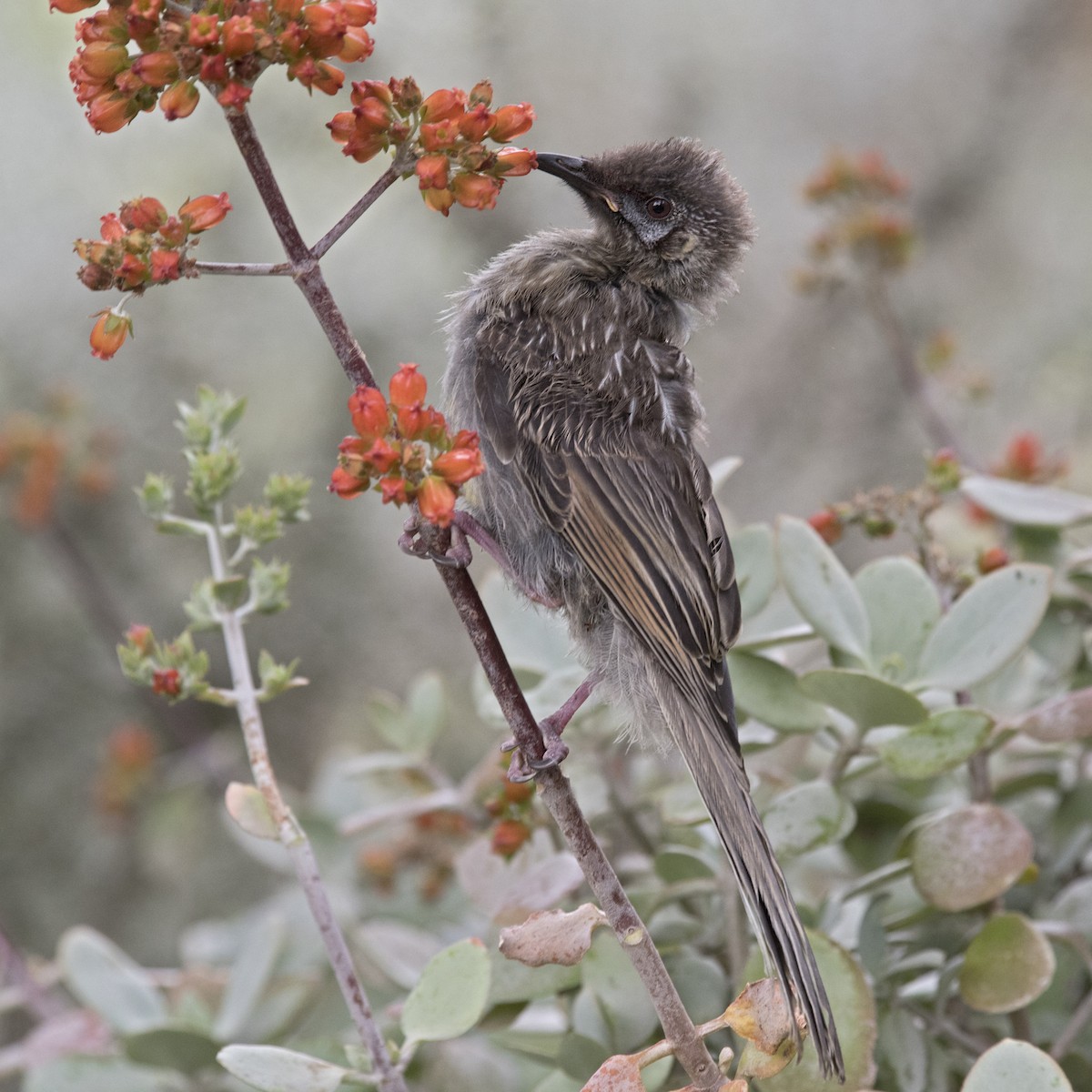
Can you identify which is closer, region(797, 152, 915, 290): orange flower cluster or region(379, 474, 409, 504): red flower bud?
region(379, 474, 409, 504): red flower bud

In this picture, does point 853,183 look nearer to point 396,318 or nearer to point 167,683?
point 396,318

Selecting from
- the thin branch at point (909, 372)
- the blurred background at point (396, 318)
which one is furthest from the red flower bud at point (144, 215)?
the blurred background at point (396, 318)

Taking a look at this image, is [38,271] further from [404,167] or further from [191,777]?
[404,167]

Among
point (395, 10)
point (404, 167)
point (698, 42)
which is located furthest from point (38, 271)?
point (404, 167)

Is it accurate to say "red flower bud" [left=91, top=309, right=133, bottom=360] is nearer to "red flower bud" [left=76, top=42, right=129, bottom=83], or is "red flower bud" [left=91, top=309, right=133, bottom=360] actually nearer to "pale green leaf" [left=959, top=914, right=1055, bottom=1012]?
"red flower bud" [left=76, top=42, right=129, bottom=83]

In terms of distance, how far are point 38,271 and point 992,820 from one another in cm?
407

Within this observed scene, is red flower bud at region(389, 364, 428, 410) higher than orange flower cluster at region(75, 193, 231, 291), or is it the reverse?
orange flower cluster at region(75, 193, 231, 291)

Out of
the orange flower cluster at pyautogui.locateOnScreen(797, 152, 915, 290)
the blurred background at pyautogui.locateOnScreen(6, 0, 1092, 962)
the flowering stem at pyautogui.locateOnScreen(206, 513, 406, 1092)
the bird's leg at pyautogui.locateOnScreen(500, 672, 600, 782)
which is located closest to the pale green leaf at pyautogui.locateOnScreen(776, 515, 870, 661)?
the bird's leg at pyautogui.locateOnScreen(500, 672, 600, 782)

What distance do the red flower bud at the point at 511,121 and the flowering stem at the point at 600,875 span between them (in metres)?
0.54

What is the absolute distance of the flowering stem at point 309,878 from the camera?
1.80 m

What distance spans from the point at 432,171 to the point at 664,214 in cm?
123

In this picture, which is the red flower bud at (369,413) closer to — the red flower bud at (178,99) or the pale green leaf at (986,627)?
the red flower bud at (178,99)

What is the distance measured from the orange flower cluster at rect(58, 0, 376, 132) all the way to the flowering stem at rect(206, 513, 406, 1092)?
0.73m

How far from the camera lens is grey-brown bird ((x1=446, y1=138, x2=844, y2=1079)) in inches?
79.4
